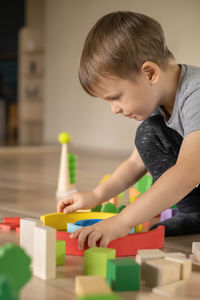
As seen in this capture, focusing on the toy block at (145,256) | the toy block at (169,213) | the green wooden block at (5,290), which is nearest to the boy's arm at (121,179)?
the toy block at (169,213)

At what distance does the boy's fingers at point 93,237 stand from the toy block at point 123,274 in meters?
0.10

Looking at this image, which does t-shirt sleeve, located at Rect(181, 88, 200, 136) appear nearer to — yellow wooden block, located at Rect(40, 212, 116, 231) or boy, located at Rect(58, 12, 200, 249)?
boy, located at Rect(58, 12, 200, 249)

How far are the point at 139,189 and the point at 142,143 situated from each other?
1.21ft

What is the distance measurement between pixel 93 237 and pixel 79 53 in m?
3.26

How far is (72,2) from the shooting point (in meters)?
3.90

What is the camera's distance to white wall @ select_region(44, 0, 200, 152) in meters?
2.99

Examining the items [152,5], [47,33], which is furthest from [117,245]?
[47,33]

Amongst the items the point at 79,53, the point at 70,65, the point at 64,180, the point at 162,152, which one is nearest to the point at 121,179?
the point at 162,152

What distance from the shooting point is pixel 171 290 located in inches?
24.7

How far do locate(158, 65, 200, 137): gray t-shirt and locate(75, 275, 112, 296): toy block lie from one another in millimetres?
377

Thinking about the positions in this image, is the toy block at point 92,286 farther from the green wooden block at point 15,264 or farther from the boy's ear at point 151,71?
the boy's ear at point 151,71

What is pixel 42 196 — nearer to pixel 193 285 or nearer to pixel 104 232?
pixel 104 232

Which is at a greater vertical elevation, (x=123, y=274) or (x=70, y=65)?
(x=70, y=65)

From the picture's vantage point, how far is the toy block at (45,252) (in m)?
0.66
